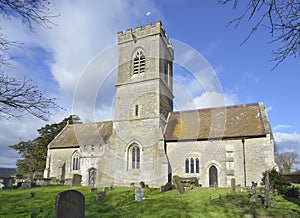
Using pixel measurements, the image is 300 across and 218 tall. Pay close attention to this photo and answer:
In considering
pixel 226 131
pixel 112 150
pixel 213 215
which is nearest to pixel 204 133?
pixel 226 131

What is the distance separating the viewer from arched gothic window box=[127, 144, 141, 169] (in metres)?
21.4

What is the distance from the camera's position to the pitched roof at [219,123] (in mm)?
19594

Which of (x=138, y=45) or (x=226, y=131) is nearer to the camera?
(x=226, y=131)

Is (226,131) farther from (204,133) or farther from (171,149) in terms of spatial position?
(171,149)

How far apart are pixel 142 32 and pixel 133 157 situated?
41.0 ft

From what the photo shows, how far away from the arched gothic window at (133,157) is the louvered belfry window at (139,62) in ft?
24.7

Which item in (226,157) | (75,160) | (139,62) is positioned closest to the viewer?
(226,157)

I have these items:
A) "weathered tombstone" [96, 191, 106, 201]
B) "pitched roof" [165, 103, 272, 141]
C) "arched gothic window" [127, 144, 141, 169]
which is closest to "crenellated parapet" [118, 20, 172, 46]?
"pitched roof" [165, 103, 272, 141]

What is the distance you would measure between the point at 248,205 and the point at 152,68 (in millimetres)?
15314

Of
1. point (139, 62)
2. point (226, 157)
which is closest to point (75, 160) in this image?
point (139, 62)

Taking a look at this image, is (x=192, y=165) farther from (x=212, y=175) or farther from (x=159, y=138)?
(x=159, y=138)

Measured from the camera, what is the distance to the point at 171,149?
21156mm

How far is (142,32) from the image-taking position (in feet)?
80.3

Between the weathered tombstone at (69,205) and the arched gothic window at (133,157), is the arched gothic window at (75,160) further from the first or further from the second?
the weathered tombstone at (69,205)
